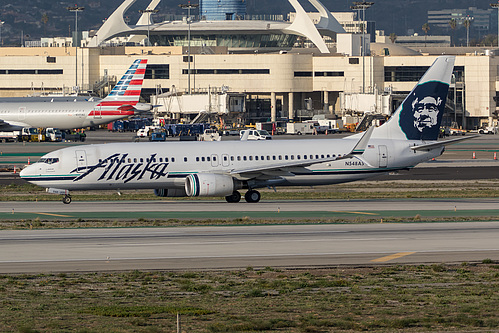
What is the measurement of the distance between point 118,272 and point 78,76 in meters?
159

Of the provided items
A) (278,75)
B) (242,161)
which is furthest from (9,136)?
(242,161)

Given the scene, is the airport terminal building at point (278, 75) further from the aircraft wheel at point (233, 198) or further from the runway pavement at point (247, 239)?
the runway pavement at point (247, 239)

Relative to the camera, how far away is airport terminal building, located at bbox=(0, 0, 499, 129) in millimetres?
164500

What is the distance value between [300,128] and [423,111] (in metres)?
84.3

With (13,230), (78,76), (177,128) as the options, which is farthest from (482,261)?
(78,76)

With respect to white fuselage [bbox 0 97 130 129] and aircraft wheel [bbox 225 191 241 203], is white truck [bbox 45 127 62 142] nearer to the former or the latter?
white fuselage [bbox 0 97 130 129]

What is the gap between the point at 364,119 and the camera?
151375 millimetres

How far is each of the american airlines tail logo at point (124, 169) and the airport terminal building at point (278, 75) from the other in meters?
107

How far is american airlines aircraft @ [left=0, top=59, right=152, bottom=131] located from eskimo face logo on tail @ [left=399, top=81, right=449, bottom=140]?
7249cm

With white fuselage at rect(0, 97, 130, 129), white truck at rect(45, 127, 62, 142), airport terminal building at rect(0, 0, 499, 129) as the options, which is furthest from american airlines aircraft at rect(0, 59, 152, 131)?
airport terminal building at rect(0, 0, 499, 129)

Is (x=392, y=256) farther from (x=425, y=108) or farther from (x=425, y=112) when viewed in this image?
(x=425, y=108)

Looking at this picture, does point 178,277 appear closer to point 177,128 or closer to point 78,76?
point 177,128

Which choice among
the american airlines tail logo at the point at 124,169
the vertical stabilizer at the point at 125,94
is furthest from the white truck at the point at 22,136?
the american airlines tail logo at the point at 124,169

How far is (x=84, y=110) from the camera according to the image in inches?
4946
